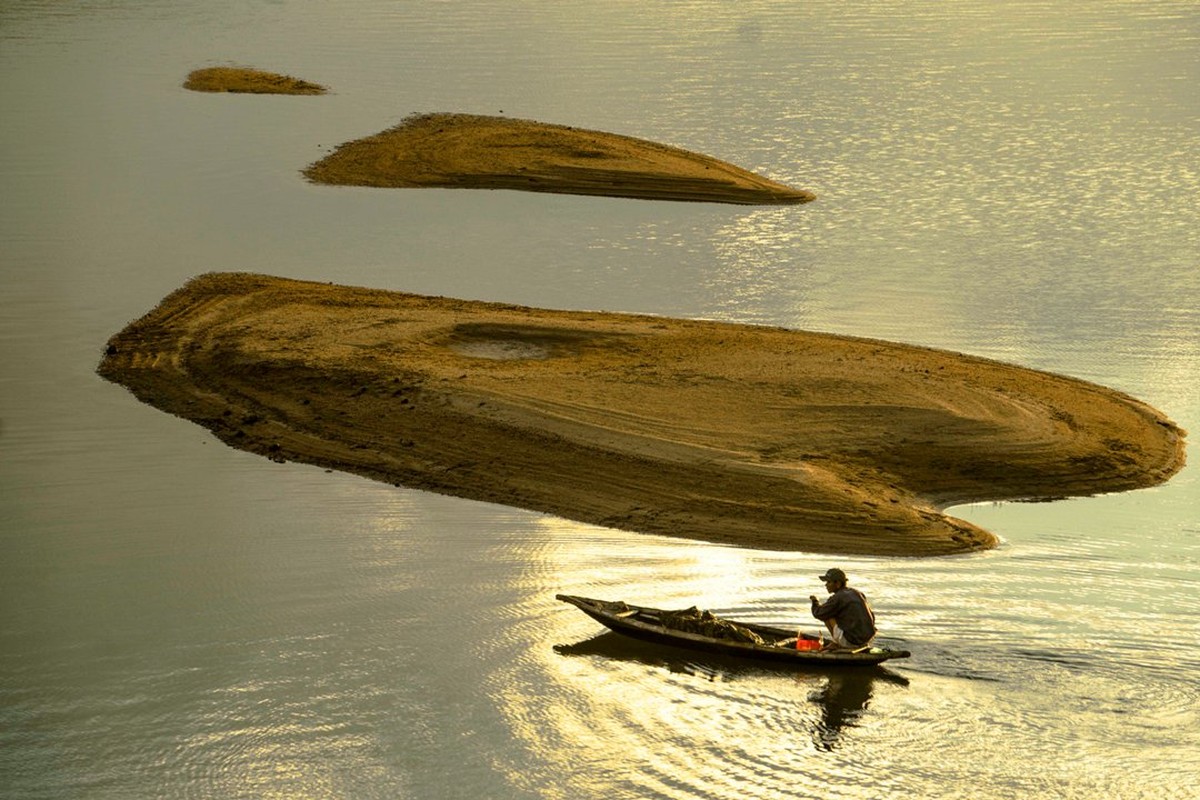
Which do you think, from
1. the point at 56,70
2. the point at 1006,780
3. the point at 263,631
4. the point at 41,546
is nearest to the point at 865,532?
the point at 1006,780

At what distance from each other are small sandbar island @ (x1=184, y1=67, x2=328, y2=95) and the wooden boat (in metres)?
39.9

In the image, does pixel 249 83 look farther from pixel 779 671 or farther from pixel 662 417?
pixel 779 671

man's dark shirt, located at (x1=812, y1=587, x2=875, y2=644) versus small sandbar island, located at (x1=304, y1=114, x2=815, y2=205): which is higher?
small sandbar island, located at (x1=304, y1=114, x2=815, y2=205)

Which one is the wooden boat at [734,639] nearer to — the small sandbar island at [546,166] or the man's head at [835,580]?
the man's head at [835,580]

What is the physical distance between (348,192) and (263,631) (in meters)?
23.6

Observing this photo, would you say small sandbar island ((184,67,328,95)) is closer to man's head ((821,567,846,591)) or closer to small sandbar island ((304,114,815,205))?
small sandbar island ((304,114,815,205))

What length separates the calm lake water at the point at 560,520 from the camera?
A: 18.4 m

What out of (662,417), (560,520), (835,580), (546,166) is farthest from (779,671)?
(546,166)

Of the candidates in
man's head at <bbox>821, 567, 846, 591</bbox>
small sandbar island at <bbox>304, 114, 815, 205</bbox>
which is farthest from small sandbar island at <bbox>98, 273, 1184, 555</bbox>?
small sandbar island at <bbox>304, 114, 815, 205</bbox>

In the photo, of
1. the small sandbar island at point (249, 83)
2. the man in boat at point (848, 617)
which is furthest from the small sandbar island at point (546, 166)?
the man in boat at point (848, 617)

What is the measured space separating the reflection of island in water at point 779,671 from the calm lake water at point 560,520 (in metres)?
0.08

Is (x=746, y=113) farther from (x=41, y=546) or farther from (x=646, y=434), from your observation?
(x=41, y=546)

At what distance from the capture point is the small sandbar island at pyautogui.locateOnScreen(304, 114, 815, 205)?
142 feet

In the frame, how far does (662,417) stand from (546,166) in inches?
766
